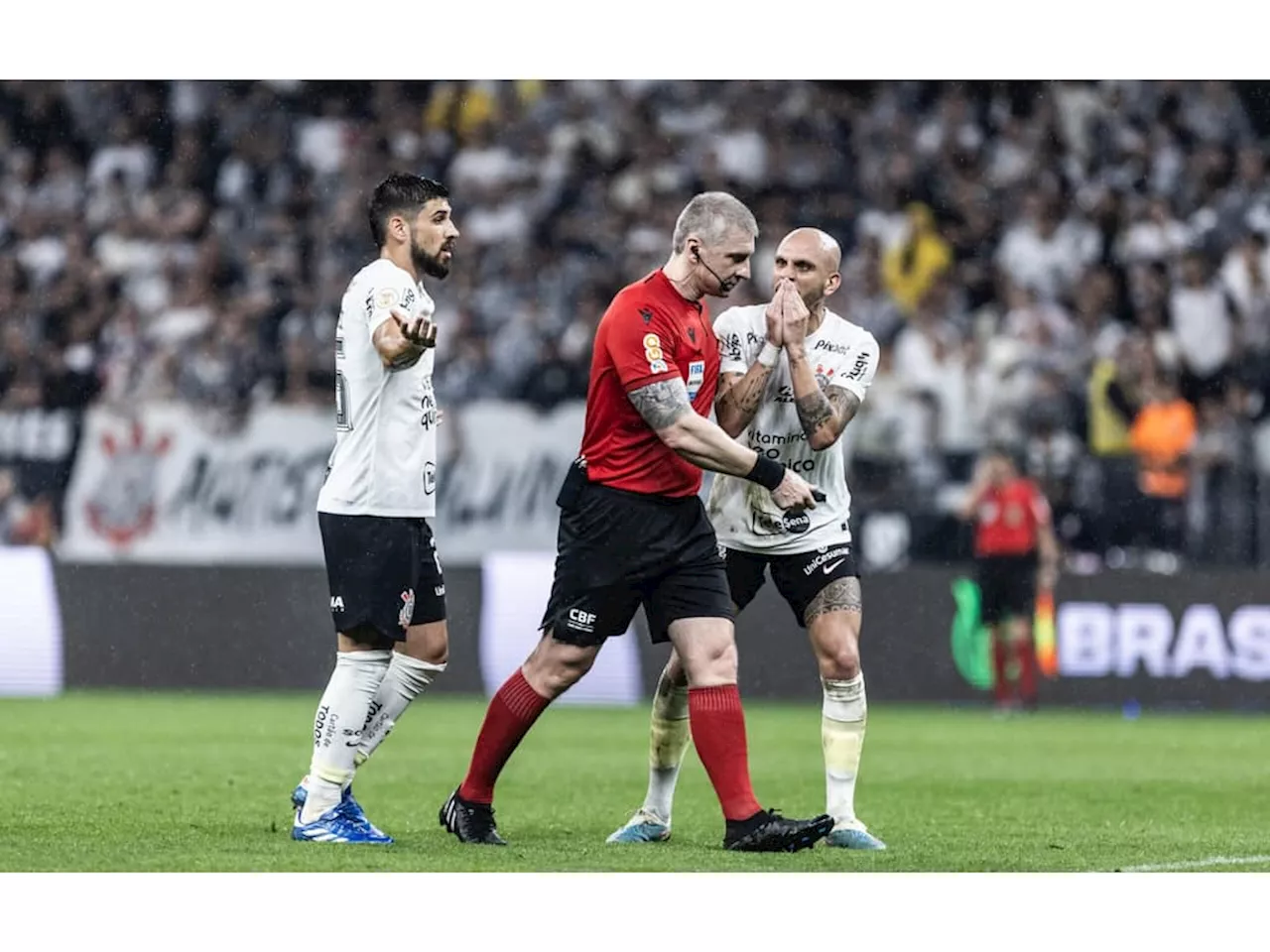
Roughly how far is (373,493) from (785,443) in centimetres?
179

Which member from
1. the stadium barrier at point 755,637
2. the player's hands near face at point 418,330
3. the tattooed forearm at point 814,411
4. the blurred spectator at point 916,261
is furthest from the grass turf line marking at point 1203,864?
the blurred spectator at point 916,261

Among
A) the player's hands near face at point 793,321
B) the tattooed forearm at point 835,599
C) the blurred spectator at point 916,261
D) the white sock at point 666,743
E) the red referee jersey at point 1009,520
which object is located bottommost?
the white sock at point 666,743

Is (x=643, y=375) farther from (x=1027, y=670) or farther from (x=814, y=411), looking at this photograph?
Answer: (x=1027, y=670)

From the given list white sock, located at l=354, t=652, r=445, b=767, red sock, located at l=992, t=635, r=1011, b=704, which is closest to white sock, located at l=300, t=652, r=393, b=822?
white sock, located at l=354, t=652, r=445, b=767

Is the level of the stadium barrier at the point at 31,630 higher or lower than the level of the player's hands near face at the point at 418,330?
lower

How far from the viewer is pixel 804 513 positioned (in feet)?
28.3

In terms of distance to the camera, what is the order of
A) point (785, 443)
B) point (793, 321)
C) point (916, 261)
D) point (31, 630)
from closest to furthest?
point (793, 321) → point (785, 443) → point (31, 630) → point (916, 261)

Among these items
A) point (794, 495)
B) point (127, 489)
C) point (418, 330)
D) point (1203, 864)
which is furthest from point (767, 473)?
point (127, 489)

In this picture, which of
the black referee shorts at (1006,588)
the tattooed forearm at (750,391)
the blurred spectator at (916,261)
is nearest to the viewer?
the tattooed forearm at (750,391)

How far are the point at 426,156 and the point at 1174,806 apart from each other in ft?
49.8

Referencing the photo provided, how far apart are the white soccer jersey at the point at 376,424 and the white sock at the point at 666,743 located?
1.35 m

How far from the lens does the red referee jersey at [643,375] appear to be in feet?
27.2

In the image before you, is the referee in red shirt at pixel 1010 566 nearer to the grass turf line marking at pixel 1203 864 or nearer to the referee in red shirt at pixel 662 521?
the grass turf line marking at pixel 1203 864

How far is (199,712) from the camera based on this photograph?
54.4 ft
